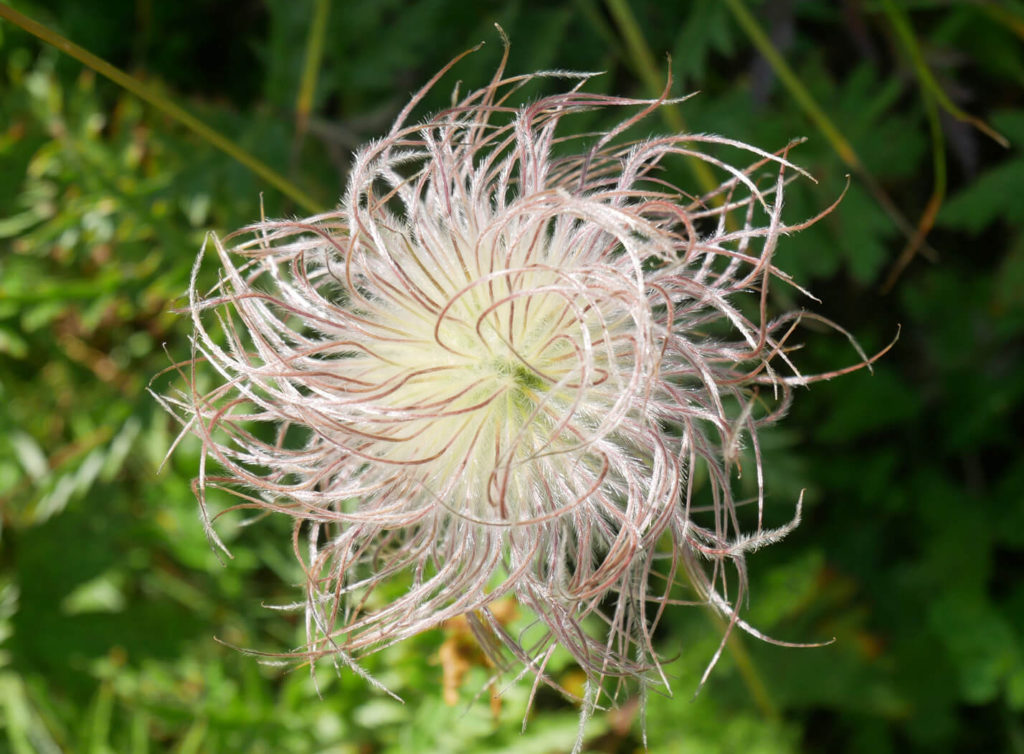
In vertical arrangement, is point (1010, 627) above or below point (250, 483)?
below

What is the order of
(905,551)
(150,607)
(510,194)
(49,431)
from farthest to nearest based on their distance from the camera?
(905,551) → (49,431) → (150,607) → (510,194)

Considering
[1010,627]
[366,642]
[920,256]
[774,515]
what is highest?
[366,642]

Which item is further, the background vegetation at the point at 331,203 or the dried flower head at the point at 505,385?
the background vegetation at the point at 331,203

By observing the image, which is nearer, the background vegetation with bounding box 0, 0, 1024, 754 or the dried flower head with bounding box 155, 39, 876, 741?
the dried flower head with bounding box 155, 39, 876, 741

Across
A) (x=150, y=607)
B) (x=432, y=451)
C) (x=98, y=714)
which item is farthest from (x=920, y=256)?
(x=98, y=714)

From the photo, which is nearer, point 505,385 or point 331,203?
point 505,385

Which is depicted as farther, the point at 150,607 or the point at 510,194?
the point at 150,607

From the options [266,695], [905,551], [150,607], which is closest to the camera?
[266,695]

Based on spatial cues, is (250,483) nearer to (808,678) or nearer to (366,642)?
(366,642)
